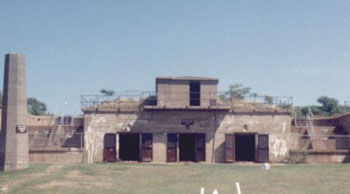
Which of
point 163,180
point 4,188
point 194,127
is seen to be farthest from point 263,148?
point 4,188

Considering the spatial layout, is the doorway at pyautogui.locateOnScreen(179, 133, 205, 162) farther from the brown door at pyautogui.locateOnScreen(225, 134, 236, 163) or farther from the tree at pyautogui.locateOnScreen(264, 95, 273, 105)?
the tree at pyautogui.locateOnScreen(264, 95, 273, 105)

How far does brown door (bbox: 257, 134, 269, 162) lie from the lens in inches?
1104

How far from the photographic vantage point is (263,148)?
28109 millimetres

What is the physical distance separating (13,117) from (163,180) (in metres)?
7.82

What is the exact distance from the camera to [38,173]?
1983cm

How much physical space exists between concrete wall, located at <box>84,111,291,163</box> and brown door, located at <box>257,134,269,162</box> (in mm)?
299

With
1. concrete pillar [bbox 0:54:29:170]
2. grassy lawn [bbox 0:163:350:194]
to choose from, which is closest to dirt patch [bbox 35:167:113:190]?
grassy lawn [bbox 0:163:350:194]

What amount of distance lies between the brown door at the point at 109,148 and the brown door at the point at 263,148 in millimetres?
9429

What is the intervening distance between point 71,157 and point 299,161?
14.6 meters

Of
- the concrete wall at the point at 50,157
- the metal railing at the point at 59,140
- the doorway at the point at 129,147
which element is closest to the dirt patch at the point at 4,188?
the concrete wall at the point at 50,157

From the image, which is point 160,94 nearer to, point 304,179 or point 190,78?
point 190,78

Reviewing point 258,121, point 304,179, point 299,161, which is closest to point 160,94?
point 258,121

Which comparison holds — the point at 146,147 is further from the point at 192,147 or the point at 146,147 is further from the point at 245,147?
the point at 245,147

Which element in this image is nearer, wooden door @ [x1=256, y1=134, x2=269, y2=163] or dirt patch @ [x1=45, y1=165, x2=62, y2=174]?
dirt patch @ [x1=45, y1=165, x2=62, y2=174]
